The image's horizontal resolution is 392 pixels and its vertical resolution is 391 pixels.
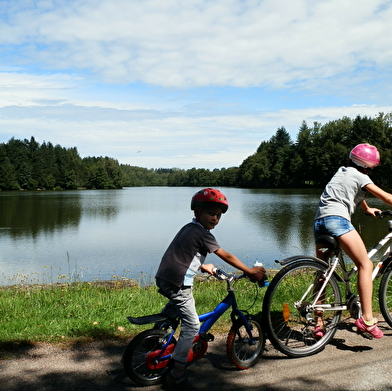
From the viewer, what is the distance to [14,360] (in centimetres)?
→ 345

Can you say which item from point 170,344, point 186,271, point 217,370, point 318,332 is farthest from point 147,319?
point 318,332

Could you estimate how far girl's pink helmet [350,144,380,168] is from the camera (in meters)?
4.17

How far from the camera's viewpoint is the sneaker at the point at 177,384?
3.08 m

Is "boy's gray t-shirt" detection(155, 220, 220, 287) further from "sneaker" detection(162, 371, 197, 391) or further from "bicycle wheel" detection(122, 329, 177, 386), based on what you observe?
"sneaker" detection(162, 371, 197, 391)

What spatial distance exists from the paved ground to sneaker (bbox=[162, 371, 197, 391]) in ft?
0.25

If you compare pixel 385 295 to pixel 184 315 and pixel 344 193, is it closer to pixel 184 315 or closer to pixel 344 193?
pixel 344 193

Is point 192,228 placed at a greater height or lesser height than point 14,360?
greater

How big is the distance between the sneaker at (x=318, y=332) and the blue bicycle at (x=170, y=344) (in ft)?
2.34

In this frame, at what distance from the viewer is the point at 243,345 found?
353cm

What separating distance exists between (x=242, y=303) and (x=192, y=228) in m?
2.45

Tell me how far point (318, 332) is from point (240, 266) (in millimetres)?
1375

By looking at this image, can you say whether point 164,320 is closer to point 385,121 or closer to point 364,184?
point 364,184

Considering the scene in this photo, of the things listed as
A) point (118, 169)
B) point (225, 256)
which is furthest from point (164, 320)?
point (118, 169)

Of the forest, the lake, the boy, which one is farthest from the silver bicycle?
the forest
